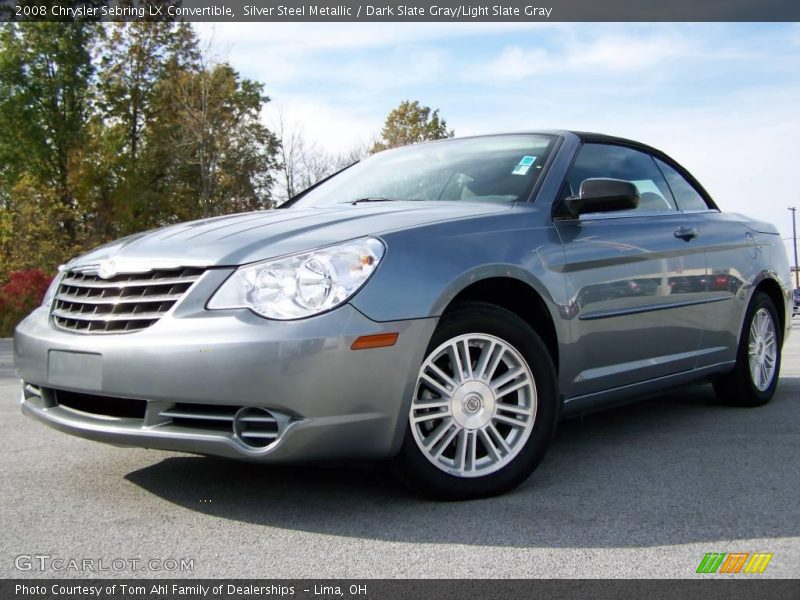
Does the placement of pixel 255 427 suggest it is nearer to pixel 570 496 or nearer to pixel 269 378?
pixel 269 378

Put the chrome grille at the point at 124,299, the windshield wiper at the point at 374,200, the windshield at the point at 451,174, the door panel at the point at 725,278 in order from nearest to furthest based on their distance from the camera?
1. the chrome grille at the point at 124,299
2. the windshield at the point at 451,174
3. the windshield wiper at the point at 374,200
4. the door panel at the point at 725,278

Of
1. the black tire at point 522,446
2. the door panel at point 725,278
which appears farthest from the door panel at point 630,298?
the black tire at point 522,446

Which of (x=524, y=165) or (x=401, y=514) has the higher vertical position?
(x=524, y=165)

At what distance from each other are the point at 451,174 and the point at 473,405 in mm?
1406

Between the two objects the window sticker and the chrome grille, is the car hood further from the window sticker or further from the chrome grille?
the window sticker

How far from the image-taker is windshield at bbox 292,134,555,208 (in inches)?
156

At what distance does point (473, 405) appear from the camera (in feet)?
10.6

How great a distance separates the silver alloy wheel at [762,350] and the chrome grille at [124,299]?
11.8 feet

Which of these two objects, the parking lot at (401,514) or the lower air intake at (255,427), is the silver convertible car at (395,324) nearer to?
the lower air intake at (255,427)

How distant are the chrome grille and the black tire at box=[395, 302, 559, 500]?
3.06ft

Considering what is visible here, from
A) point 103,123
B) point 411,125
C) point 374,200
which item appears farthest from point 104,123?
point 374,200

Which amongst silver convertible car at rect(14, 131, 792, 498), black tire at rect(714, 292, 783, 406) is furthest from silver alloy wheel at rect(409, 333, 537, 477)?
black tire at rect(714, 292, 783, 406)

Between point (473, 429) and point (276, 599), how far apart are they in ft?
3.85

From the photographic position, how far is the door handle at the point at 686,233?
445cm
